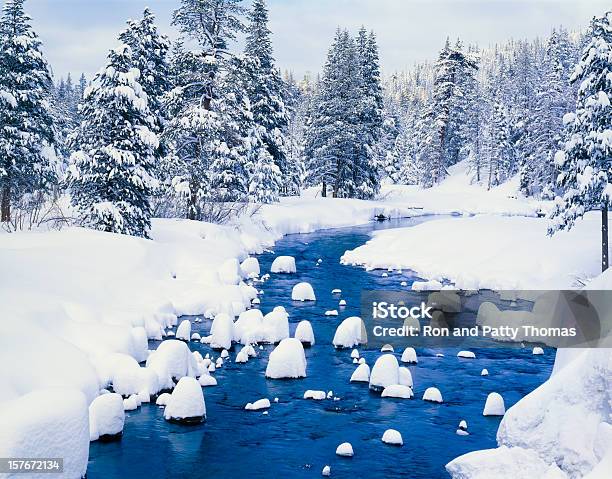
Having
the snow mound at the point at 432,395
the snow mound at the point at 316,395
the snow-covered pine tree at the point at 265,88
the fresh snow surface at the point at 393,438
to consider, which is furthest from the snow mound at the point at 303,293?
the snow-covered pine tree at the point at 265,88

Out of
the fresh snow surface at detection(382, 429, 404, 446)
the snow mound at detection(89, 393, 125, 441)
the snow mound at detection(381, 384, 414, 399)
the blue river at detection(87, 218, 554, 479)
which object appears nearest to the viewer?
the blue river at detection(87, 218, 554, 479)

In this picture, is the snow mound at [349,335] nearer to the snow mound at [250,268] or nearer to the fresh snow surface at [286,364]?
the fresh snow surface at [286,364]

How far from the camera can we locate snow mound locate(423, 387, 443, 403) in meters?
13.1

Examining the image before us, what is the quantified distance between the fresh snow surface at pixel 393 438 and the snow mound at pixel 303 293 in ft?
38.1

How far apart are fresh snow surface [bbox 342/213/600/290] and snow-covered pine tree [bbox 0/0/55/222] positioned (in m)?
15.3

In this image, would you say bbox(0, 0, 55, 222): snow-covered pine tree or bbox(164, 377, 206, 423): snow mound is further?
bbox(0, 0, 55, 222): snow-covered pine tree

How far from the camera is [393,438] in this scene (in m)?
11.1

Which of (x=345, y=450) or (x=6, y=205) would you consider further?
(x=6, y=205)

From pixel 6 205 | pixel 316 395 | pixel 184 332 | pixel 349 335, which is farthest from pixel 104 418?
pixel 6 205

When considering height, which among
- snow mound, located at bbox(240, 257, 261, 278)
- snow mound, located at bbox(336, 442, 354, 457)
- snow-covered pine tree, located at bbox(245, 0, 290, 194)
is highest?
snow-covered pine tree, located at bbox(245, 0, 290, 194)

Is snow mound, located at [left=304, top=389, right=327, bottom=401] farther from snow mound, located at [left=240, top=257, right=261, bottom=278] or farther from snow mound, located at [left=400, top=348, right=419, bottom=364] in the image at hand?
snow mound, located at [left=240, top=257, right=261, bottom=278]

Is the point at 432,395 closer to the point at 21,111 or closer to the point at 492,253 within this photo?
the point at 492,253

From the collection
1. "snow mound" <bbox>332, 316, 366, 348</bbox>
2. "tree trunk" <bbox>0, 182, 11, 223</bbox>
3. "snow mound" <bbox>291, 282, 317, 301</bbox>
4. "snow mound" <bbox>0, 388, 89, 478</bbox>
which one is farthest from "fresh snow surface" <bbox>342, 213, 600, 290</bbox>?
"snow mound" <bbox>0, 388, 89, 478</bbox>

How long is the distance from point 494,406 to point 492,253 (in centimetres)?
1652
